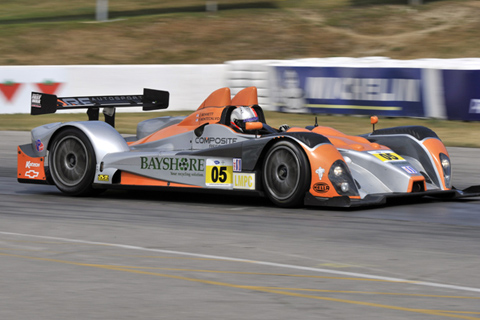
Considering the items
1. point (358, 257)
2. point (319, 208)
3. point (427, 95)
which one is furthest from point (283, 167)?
point (427, 95)

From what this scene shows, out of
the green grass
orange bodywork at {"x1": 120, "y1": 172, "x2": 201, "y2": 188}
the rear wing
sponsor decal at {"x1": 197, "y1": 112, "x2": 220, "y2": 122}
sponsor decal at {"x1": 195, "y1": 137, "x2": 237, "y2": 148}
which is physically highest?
the green grass

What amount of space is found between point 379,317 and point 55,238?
3459mm

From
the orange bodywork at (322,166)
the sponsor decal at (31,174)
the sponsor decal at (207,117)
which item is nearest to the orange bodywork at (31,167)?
the sponsor decal at (31,174)

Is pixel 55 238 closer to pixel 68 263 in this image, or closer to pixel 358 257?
pixel 68 263

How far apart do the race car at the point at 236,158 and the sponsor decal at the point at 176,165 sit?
0.01 metres

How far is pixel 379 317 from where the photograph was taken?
4508mm

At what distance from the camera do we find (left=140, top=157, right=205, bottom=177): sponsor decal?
8.90 meters

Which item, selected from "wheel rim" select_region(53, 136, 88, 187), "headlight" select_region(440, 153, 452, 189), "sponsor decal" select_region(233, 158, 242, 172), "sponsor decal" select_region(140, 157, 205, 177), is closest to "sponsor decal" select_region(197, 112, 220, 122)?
"sponsor decal" select_region(140, 157, 205, 177)

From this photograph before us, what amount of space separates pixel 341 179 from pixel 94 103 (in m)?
3.73

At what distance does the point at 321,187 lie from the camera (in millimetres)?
8109

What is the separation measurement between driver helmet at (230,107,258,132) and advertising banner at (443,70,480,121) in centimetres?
895

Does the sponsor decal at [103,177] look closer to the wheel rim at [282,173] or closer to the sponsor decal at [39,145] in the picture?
the sponsor decal at [39,145]

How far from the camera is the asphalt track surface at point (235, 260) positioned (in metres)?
4.77

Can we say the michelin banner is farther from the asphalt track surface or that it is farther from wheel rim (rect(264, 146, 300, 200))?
wheel rim (rect(264, 146, 300, 200))
